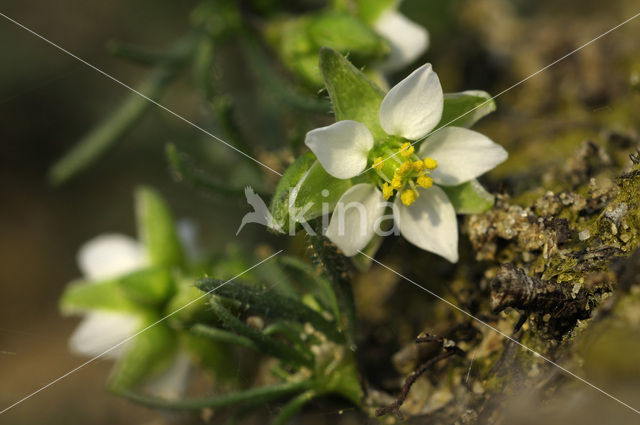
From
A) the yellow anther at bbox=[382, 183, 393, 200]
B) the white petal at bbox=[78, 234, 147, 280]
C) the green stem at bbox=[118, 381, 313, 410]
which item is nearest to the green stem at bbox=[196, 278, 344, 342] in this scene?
the green stem at bbox=[118, 381, 313, 410]

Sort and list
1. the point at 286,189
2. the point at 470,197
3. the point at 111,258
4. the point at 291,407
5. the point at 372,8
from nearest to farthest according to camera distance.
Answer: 1. the point at 286,189
2. the point at 470,197
3. the point at 291,407
4. the point at 372,8
5. the point at 111,258

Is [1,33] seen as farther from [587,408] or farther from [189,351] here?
[587,408]

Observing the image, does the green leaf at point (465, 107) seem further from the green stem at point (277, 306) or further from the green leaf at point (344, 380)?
the green leaf at point (344, 380)

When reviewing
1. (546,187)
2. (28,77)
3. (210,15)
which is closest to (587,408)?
(546,187)

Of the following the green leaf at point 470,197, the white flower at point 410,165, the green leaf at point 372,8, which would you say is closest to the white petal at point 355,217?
the white flower at point 410,165

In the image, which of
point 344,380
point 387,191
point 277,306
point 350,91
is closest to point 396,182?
point 387,191

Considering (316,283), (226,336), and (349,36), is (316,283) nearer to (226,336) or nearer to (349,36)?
(226,336)
